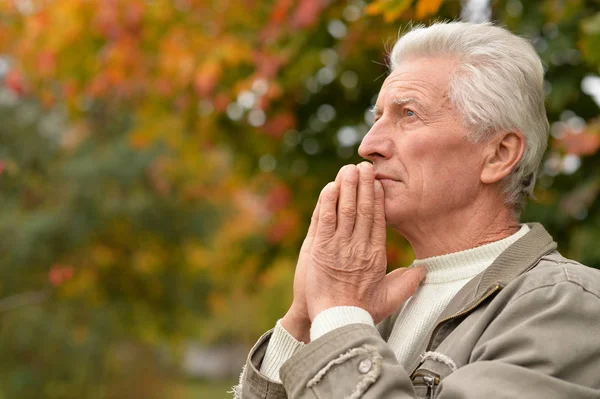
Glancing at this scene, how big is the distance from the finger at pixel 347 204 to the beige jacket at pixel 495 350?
1.08 ft

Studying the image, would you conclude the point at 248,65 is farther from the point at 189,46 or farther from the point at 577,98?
the point at 577,98

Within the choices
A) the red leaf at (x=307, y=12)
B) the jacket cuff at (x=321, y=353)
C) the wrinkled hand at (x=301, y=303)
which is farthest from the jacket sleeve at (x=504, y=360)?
the red leaf at (x=307, y=12)

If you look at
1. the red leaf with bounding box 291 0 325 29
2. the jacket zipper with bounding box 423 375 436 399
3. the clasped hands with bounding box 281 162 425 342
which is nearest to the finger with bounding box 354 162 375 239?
the clasped hands with bounding box 281 162 425 342

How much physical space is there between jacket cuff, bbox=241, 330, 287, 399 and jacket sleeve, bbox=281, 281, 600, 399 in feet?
0.87

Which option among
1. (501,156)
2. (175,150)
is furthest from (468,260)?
(175,150)

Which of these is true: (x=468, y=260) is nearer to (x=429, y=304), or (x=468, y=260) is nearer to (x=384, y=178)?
(x=429, y=304)

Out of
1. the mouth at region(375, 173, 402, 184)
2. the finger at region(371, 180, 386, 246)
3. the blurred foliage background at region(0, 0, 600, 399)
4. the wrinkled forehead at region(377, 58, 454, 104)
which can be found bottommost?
the finger at region(371, 180, 386, 246)

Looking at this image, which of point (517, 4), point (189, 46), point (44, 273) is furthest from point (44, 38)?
point (44, 273)

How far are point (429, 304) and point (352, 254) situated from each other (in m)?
0.30

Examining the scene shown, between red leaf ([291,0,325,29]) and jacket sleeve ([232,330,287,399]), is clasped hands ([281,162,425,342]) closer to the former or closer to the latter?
jacket sleeve ([232,330,287,399])

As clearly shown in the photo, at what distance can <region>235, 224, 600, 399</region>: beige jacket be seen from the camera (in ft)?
5.67

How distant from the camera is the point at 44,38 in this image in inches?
252

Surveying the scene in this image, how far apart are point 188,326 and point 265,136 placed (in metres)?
7.66

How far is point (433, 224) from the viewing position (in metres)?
2.31
